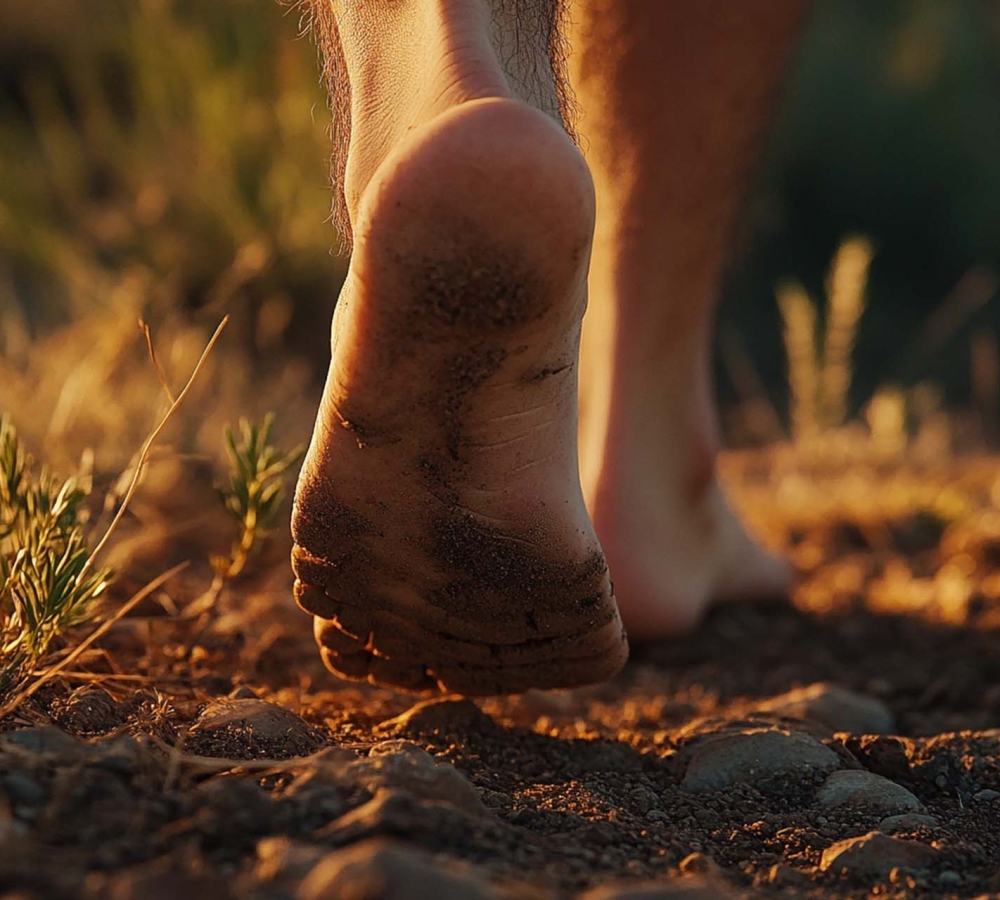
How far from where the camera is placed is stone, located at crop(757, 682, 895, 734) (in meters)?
1.43

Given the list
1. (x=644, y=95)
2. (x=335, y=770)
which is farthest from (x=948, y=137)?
(x=335, y=770)

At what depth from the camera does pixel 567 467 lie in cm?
110

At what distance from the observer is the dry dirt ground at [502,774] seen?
0.77m

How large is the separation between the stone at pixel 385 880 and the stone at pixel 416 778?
6.3 inches

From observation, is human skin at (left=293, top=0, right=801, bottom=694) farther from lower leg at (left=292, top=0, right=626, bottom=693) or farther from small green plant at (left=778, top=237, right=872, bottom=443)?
small green plant at (left=778, top=237, right=872, bottom=443)

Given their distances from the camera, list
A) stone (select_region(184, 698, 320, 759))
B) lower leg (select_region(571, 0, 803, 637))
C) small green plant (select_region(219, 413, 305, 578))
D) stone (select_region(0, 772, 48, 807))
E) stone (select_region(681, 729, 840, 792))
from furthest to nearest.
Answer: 1. lower leg (select_region(571, 0, 803, 637))
2. small green plant (select_region(219, 413, 305, 578))
3. stone (select_region(681, 729, 840, 792))
4. stone (select_region(184, 698, 320, 759))
5. stone (select_region(0, 772, 48, 807))

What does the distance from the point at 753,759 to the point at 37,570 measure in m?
0.66

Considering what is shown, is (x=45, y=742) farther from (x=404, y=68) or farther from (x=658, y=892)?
(x=404, y=68)

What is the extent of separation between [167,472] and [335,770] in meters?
1.45

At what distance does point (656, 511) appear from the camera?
193cm

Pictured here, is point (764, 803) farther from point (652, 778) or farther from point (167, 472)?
point (167, 472)

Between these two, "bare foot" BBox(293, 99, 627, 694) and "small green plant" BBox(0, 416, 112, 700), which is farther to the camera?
"small green plant" BBox(0, 416, 112, 700)

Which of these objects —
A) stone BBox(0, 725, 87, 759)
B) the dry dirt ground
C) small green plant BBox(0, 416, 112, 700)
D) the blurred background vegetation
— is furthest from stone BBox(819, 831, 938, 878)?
the blurred background vegetation

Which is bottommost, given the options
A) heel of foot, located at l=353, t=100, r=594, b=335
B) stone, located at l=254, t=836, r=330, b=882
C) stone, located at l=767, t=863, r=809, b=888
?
stone, located at l=767, t=863, r=809, b=888
